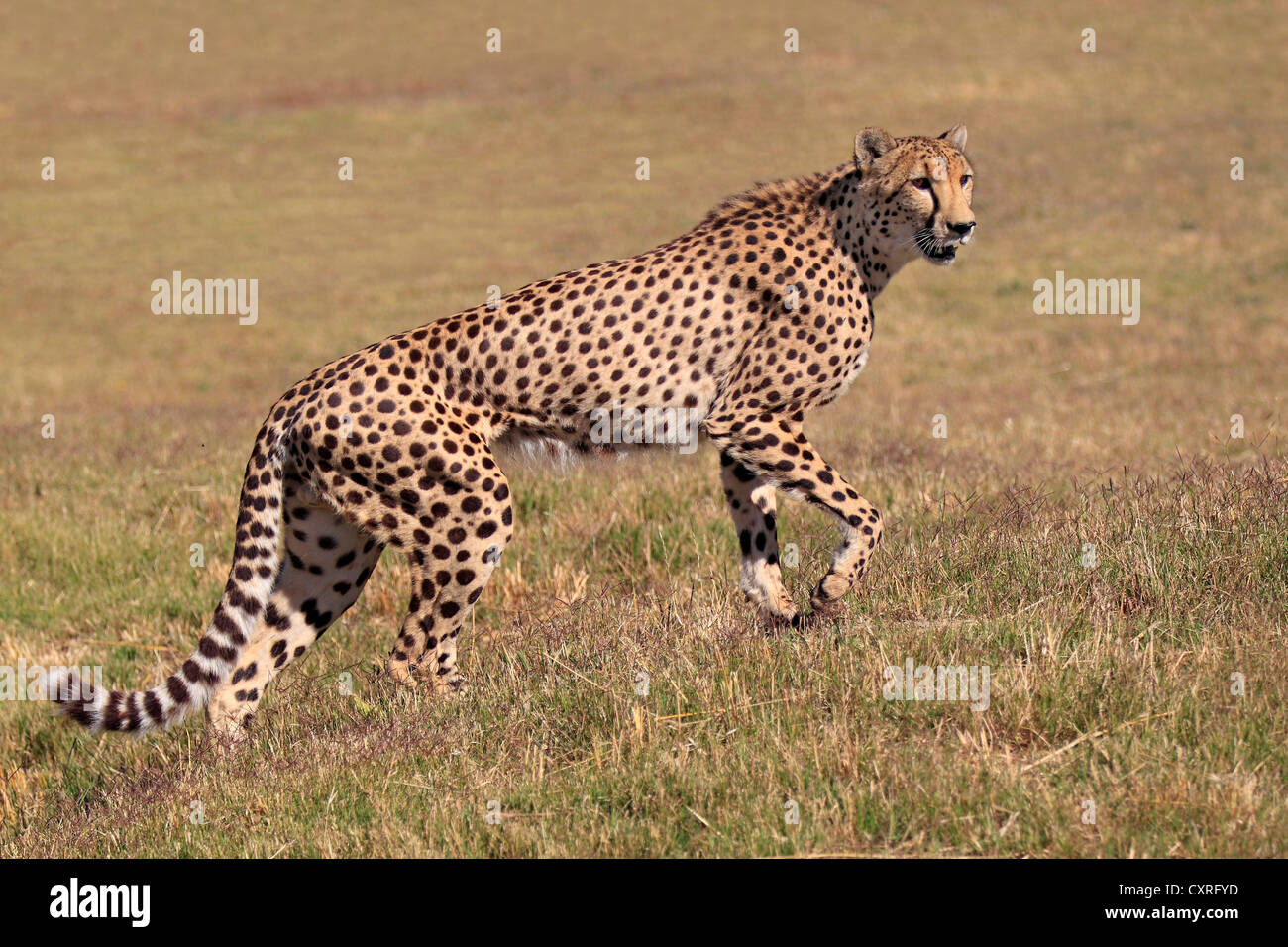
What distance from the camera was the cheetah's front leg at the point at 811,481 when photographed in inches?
214

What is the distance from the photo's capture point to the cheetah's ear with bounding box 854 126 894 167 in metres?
5.88

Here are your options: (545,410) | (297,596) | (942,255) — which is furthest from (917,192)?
(297,596)

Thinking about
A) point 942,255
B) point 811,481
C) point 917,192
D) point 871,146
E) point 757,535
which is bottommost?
point 757,535

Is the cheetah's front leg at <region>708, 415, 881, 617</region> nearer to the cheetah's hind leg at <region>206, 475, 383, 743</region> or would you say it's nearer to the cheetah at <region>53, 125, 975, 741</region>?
the cheetah at <region>53, 125, 975, 741</region>

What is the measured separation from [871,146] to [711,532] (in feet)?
7.91

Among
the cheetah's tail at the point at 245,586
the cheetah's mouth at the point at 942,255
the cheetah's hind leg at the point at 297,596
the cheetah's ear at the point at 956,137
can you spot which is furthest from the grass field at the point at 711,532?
the cheetah's ear at the point at 956,137

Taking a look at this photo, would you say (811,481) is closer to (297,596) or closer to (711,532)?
(711,532)

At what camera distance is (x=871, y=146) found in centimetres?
596

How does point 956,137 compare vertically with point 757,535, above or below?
above

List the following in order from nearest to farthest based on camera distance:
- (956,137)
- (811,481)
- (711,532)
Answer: (811,481) → (956,137) → (711,532)

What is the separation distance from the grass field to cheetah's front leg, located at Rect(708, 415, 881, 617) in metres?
0.16

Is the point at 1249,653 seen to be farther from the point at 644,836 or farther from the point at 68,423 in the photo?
the point at 68,423

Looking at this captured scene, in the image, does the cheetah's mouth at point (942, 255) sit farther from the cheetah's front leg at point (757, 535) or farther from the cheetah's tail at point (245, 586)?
the cheetah's tail at point (245, 586)

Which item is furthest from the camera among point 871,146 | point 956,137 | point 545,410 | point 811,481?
point 956,137
